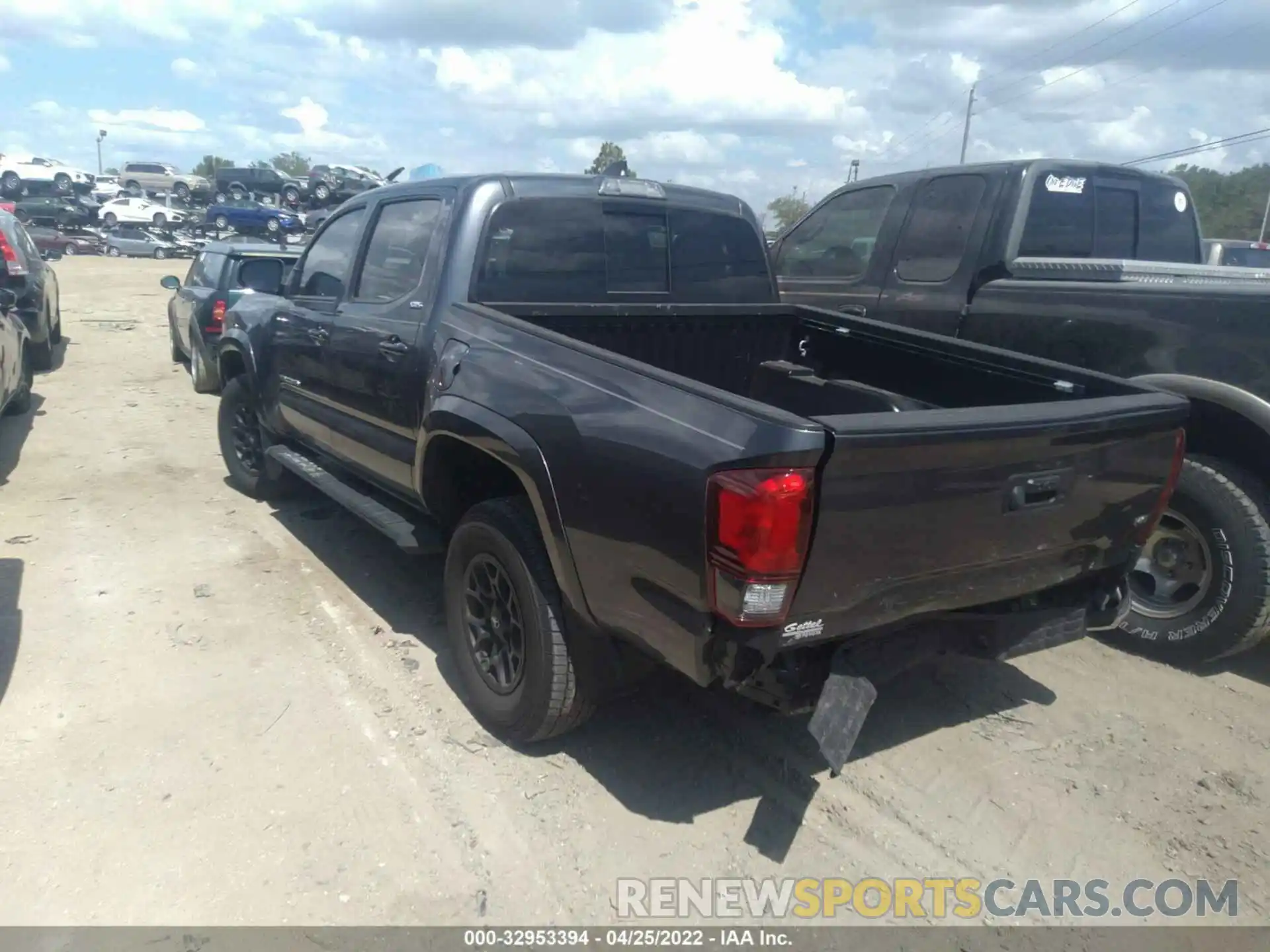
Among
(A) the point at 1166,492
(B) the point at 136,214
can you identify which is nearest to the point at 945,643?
(A) the point at 1166,492

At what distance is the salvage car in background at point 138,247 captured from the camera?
3144cm

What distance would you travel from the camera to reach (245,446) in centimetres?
646

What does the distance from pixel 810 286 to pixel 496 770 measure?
4.12m

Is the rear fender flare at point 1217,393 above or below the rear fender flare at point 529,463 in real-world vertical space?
above

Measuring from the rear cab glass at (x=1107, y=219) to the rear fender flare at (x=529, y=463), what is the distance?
3335mm

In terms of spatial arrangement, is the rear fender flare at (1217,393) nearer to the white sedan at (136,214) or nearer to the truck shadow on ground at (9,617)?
the truck shadow on ground at (9,617)

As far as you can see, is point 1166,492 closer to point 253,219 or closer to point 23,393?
point 23,393

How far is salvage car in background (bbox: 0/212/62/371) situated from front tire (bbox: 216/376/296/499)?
4525mm

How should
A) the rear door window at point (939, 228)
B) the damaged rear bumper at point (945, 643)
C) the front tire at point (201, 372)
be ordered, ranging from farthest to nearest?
1. the front tire at point (201, 372)
2. the rear door window at point (939, 228)
3. the damaged rear bumper at point (945, 643)

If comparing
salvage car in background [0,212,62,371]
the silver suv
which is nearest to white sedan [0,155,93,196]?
the silver suv

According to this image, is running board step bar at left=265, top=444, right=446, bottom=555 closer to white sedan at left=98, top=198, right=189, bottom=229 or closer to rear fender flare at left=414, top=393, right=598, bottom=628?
rear fender flare at left=414, top=393, right=598, bottom=628

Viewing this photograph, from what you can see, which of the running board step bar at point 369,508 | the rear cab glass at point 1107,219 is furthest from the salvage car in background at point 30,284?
the rear cab glass at point 1107,219

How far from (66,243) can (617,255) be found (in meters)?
31.6

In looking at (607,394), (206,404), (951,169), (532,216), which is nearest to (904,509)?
(607,394)
